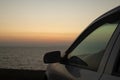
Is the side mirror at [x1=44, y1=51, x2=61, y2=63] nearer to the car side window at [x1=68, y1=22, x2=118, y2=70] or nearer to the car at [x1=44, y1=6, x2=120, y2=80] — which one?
the car at [x1=44, y1=6, x2=120, y2=80]

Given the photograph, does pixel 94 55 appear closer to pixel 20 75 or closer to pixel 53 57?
pixel 53 57

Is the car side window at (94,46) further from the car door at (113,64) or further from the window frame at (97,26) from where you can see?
the car door at (113,64)

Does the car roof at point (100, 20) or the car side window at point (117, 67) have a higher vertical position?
the car roof at point (100, 20)

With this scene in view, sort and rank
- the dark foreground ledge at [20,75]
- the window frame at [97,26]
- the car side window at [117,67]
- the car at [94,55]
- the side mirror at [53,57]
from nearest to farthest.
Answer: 1. the car side window at [117,67]
2. the car at [94,55]
3. the window frame at [97,26]
4. the side mirror at [53,57]
5. the dark foreground ledge at [20,75]

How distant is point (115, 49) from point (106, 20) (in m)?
0.80

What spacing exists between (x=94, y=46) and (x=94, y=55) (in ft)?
0.77

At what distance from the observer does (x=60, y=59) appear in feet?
19.2

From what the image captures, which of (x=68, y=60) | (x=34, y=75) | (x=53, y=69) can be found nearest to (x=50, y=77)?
(x=53, y=69)

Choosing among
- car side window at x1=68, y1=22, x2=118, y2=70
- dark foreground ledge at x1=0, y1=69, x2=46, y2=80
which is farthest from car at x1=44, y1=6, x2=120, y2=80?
dark foreground ledge at x1=0, y1=69, x2=46, y2=80

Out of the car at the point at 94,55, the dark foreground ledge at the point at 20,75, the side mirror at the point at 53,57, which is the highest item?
the car at the point at 94,55

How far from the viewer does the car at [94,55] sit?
13.3ft

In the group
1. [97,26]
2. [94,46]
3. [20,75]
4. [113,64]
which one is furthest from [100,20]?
[20,75]

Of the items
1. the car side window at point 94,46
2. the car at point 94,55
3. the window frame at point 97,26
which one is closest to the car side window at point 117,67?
the car at point 94,55

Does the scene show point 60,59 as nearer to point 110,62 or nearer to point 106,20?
point 106,20
